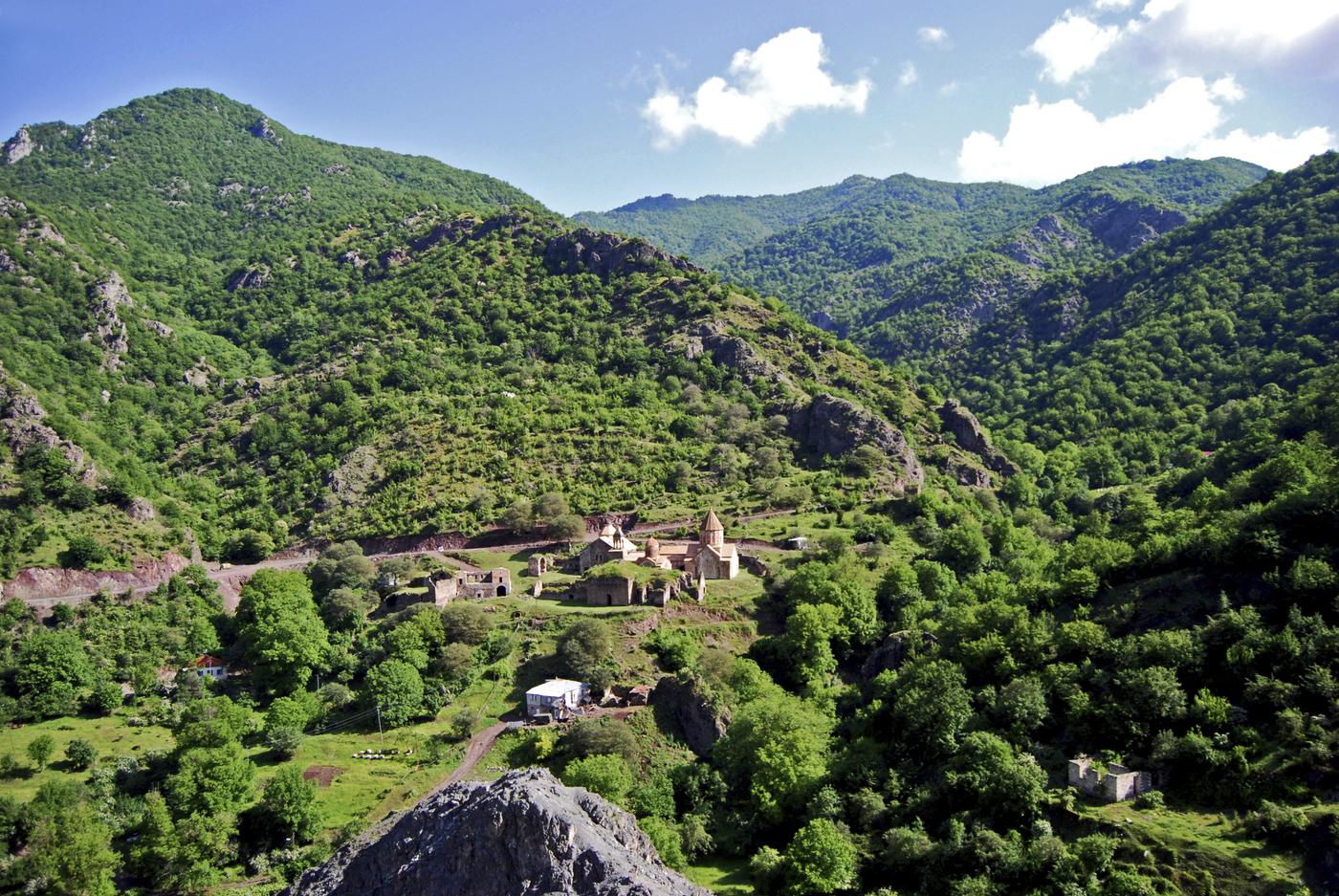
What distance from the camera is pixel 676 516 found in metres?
79.9

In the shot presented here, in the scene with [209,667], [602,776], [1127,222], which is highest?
[1127,222]

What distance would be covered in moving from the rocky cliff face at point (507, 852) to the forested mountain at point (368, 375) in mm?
47620

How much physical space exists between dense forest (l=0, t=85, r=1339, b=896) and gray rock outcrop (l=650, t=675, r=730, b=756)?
11.5 inches

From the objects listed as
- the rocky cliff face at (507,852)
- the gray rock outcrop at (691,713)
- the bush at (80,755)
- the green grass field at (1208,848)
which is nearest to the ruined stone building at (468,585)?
the gray rock outcrop at (691,713)

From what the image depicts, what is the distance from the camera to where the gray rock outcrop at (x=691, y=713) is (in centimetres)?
4997

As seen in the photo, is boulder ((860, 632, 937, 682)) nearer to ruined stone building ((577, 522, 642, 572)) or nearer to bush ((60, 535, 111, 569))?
ruined stone building ((577, 522, 642, 572))

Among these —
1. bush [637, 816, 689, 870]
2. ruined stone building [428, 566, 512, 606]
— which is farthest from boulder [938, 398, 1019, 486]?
bush [637, 816, 689, 870]

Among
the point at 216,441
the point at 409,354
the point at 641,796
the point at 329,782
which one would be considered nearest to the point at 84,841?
the point at 329,782

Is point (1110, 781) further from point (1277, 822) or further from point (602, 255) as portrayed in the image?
point (602, 255)

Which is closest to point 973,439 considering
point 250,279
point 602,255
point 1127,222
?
point 602,255

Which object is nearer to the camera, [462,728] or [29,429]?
[462,728]

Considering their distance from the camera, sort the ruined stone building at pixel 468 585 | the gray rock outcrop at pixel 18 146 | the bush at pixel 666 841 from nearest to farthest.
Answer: the bush at pixel 666 841 → the ruined stone building at pixel 468 585 → the gray rock outcrop at pixel 18 146

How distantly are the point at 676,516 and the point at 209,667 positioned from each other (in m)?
36.8

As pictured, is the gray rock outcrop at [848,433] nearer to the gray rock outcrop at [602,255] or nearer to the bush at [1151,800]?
the gray rock outcrop at [602,255]
